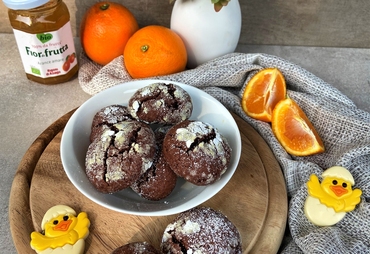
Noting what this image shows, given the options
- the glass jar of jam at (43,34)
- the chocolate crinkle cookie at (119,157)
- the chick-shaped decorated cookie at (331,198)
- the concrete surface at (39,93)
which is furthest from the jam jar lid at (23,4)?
the chick-shaped decorated cookie at (331,198)

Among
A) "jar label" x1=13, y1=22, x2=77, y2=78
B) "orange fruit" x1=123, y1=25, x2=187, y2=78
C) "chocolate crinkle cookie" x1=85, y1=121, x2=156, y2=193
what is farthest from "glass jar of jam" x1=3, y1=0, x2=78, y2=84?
"chocolate crinkle cookie" x1=85, y1=121, x2=156, y2=193

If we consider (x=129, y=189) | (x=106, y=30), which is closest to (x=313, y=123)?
(x=129, y=189)

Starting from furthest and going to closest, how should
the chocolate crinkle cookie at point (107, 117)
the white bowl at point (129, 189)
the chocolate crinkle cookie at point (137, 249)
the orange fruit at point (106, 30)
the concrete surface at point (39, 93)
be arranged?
the orange fruit at point (106, 30), the concrete surface at point (39, 93), the chocolate crinkle cookie at point (107, 117), the white bowl at point (129, 189), the chocolate crinkle cookie at point (137, 249)

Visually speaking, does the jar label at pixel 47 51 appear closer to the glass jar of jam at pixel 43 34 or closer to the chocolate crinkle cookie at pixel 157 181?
the glass jar of jam at pixel 43 34

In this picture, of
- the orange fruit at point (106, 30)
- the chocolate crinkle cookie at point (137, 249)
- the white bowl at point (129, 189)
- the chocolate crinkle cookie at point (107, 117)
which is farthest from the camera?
the orange fruit at point (106, 30)

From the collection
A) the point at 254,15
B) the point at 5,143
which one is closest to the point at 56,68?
the point at 5,143

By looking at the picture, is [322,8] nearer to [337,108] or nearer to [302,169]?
[337,108]

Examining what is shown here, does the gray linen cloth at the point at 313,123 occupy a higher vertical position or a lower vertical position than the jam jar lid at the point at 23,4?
lower
